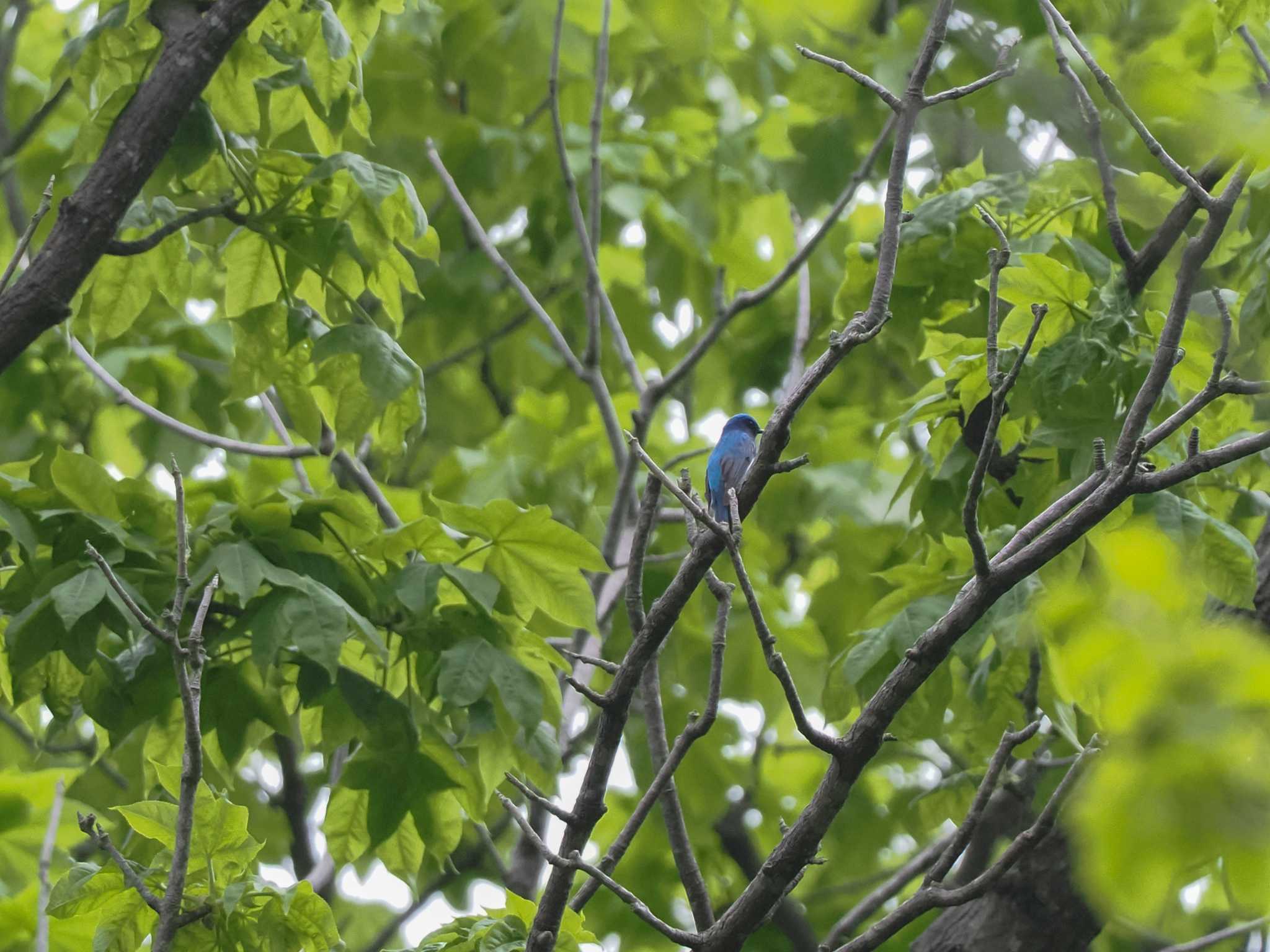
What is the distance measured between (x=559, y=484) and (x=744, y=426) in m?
1.16

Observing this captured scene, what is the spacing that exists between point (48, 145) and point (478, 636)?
4.03 metres

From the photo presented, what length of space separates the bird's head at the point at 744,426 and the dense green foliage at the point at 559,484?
16cm

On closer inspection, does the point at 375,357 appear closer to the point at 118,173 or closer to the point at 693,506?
the point at 118,173

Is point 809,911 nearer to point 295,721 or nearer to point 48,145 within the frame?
point 295,721

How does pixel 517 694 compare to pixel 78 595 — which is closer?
pixel 78 595

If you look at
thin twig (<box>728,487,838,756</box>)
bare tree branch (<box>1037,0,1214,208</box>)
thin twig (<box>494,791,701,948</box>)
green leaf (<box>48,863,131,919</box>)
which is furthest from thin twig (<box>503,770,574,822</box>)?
bare tree branch (<box>1037,0,1214,208</box>)

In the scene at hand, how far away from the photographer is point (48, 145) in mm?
5992

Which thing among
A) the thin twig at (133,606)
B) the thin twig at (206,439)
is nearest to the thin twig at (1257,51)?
the thin twig at (133,606)

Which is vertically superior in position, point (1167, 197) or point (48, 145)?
point (48, 145)

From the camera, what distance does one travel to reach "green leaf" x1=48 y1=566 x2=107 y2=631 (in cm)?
283

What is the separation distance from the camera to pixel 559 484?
5523mm

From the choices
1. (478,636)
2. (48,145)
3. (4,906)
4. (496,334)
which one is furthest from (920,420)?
(48,145)

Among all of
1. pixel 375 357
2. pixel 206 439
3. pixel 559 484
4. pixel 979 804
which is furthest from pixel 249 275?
pixel 979 804

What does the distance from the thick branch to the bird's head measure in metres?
3.35
